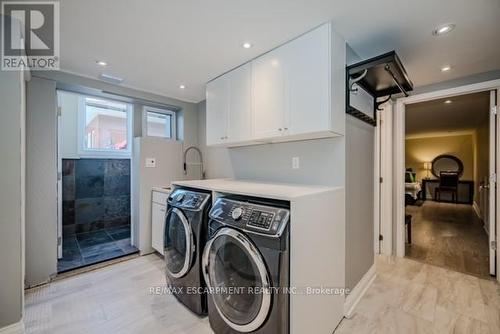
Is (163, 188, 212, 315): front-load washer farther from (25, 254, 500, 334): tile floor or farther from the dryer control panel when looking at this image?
the dryer control panel

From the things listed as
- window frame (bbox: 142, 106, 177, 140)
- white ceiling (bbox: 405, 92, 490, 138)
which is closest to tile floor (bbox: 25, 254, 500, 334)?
window frame (bbox: 142, 106, 177, 140)

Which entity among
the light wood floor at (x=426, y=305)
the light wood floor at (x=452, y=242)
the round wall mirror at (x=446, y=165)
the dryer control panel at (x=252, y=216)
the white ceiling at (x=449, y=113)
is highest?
the white ceiling at (x=449, y=113)

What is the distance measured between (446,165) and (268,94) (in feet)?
29.2

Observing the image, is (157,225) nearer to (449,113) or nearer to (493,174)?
(493,174)

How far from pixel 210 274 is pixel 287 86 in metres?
1.61

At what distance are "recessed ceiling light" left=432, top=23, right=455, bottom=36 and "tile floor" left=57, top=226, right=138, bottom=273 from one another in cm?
402

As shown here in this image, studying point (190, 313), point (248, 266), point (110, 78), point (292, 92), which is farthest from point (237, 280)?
point (110, 78)

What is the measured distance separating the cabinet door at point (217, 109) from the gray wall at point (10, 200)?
1.62 m

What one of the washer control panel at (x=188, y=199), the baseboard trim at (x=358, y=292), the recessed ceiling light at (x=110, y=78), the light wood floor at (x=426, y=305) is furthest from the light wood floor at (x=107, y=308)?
the recessed ceiling light at (x=110, y=78)

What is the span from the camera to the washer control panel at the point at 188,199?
1828mm

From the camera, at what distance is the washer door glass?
1.31 metres

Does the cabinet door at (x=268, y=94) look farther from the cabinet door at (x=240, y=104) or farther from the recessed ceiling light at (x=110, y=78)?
the recessed ceiling light at (x=110, y=78)

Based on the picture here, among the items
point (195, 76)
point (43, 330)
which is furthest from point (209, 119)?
point (43, 330)

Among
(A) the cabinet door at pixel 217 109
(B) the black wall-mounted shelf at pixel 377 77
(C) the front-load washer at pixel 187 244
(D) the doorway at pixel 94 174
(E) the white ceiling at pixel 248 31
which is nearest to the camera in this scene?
(E) the white ceiling at pixel 248 31
